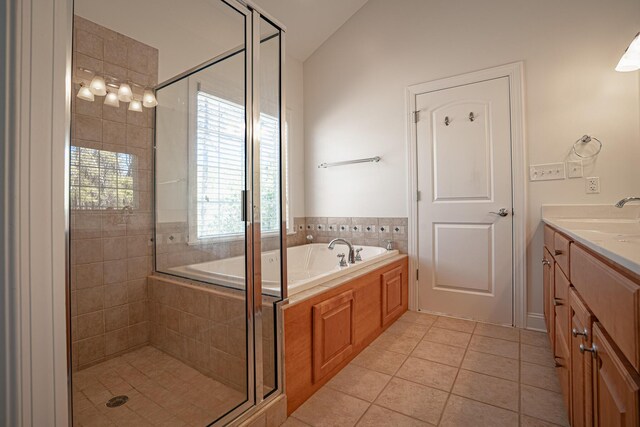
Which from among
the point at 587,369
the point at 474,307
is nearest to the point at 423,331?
the point at 474,307

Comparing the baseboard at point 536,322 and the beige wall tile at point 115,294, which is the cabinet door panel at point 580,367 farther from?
the beige wall tile at point 115,294

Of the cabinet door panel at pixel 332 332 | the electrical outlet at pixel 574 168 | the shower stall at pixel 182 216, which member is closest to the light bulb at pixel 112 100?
the shower stall at pixel 182 216

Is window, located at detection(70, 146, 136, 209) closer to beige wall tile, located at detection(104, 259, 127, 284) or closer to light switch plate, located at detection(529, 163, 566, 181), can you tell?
beige wall tile, located at detection(104, 259, 127, 284)

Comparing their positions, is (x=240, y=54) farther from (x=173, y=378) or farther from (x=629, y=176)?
(x=629, y=176)

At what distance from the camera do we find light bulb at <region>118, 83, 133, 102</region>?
65.7 inches

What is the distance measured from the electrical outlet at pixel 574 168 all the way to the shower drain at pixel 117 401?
2.95m

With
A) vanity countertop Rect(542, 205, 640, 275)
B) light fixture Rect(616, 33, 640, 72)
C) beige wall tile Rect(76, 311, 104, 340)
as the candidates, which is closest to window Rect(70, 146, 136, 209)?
beige wall tile Rect(76, 311, 104, 340)

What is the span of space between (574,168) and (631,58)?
2.30 ft

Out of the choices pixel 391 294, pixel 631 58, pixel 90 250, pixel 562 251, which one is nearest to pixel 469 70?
pixel 631 58

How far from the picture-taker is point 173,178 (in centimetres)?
175

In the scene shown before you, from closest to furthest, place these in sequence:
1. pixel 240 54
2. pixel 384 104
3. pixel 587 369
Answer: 1. pixel 587 369
2. pixel 240 54
3. pixel 384 104

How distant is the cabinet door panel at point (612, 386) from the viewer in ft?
1.88

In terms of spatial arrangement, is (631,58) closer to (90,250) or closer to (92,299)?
(90,250)

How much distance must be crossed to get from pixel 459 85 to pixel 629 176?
1.32 metres
